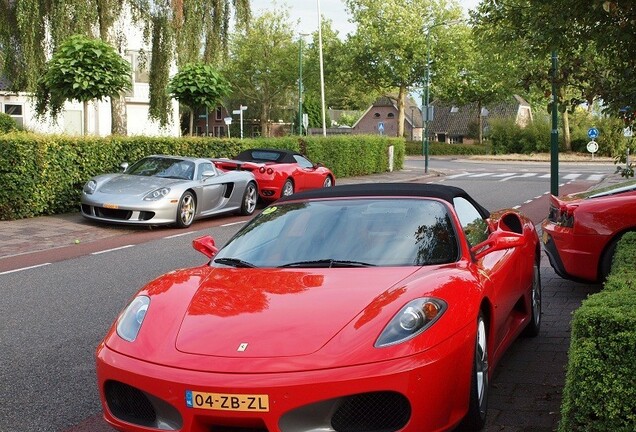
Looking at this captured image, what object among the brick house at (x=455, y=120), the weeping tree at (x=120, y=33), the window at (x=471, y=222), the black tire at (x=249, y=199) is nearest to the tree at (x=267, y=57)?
the brick house at (x=455, y=120)

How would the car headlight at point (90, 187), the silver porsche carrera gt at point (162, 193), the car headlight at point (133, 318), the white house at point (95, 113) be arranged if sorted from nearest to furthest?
1. the car headlight at point (133, 318)
2. the silver porsche carrera gt at point (162, 193)
3. the car headlight at point (90, 187)
4. the white house at point (95, 113)

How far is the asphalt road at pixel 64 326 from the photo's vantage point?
491 cm

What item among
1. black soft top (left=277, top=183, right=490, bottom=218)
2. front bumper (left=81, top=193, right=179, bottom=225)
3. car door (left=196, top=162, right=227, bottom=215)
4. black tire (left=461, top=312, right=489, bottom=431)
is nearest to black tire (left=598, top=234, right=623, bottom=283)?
black soft top (left=277, top=183, right=490, bottom=218)

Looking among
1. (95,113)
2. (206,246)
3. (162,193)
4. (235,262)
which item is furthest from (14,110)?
(235,262)

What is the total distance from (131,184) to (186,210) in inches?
43.1

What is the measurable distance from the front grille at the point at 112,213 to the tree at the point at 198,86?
9.26 metres

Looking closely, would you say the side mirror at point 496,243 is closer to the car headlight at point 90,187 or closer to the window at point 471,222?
the window at point 471,222

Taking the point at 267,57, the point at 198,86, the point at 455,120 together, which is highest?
the point at 267,57

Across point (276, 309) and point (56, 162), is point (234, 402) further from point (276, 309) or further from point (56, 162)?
point (56, 162)

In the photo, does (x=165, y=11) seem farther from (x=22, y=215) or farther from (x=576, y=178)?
(x=576, y=178)

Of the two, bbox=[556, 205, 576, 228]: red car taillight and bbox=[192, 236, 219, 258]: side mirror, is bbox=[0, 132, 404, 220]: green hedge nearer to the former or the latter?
bbox=[556, 205, 576, 228]: red car taillight

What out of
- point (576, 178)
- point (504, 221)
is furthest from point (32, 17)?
point (576, 178)

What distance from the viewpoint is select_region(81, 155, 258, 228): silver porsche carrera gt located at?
14836 mm

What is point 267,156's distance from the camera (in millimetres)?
21406
